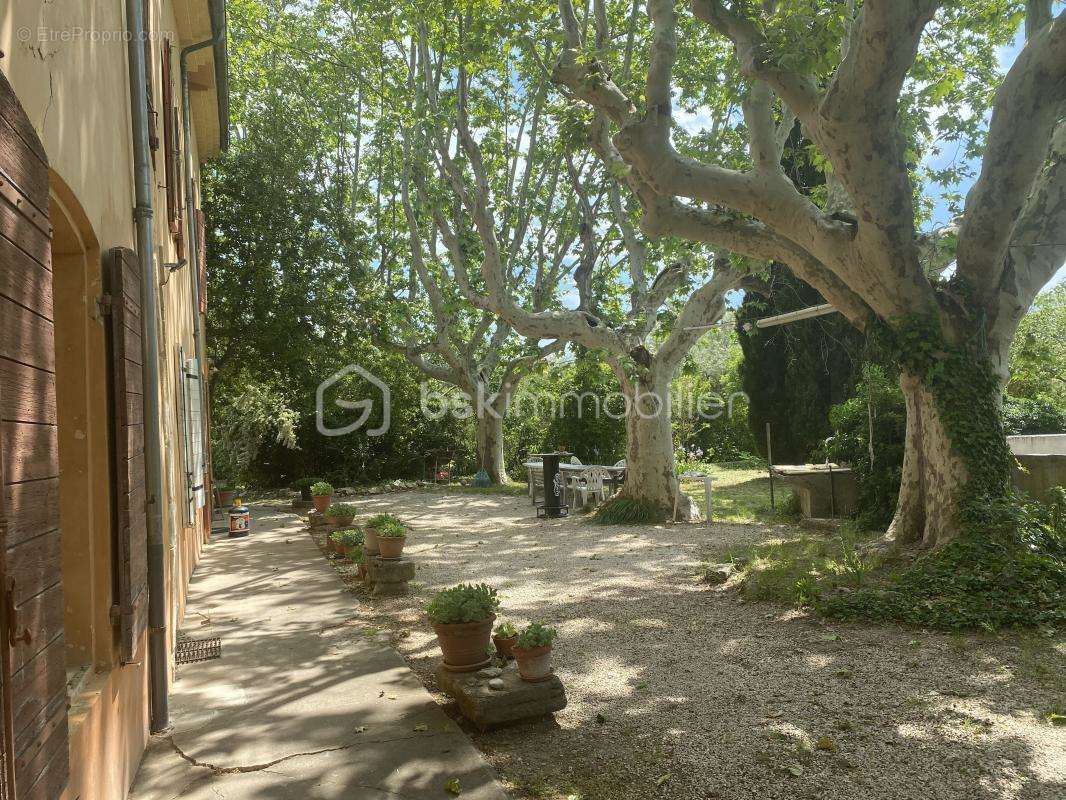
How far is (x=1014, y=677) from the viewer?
448 centimetres

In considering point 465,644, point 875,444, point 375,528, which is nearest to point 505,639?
point 465,644

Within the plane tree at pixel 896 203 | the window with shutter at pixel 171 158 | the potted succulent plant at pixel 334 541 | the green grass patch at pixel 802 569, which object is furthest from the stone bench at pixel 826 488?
the window with shutter at pixel 171 158

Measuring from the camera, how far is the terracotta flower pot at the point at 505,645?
14.6ft

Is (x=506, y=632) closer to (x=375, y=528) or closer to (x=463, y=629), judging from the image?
(x=463, y=629)

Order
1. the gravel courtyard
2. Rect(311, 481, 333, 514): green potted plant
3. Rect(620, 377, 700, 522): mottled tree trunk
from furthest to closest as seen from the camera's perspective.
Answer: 1. Rect(620, 377, 700, 522): mottled tree trunk
2. Rect(311, 481, 333, 514): green potted plant
3. the gravel courtyard

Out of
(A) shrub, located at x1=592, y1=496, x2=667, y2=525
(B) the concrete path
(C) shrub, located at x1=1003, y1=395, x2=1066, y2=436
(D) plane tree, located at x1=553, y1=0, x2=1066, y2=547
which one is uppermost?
(D) plane tree, located at x1=553, y1=0, x2=1066, y2=547

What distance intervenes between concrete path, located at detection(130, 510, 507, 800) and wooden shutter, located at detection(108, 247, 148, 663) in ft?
2.58

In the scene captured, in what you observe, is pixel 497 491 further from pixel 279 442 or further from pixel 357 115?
pixel 357 115

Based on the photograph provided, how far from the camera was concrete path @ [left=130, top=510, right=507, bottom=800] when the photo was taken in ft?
11.3

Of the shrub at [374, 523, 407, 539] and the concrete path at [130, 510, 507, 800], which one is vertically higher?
the shrub at [374, 523, 407, 539]

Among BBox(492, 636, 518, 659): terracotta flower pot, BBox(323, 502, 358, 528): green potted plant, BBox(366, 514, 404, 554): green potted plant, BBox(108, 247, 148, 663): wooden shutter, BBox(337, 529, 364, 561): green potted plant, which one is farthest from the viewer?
BBox(323, 502, 358, 528): green potted plant

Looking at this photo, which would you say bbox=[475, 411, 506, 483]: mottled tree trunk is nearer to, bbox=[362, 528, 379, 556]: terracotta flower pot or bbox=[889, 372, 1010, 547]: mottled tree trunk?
bbox=[362, 528, 379, 556]: terracotta flower pot

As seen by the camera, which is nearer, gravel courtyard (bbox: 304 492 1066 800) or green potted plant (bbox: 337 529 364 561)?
gravel courtyard (bbox: 304 492 1066 800)

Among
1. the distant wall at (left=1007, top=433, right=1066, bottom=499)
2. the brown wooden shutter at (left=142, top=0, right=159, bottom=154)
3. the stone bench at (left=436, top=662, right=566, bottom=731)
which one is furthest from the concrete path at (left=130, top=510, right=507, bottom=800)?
the distant wall at (left=1007, top=433, right=1066, bottom=499)
